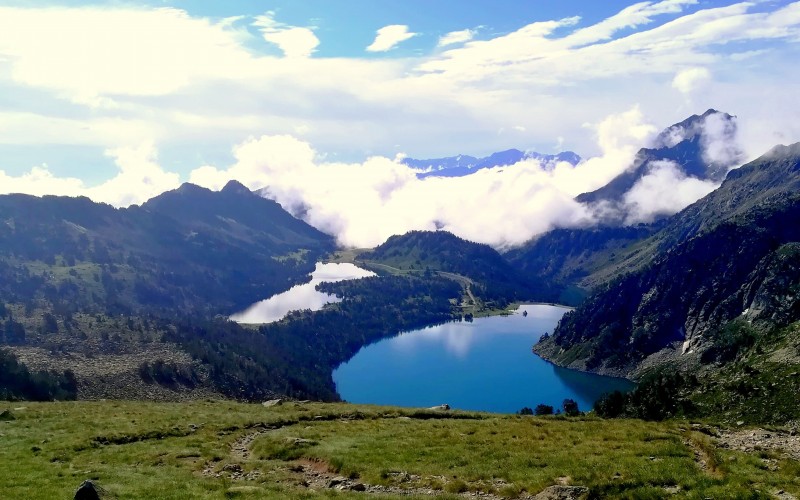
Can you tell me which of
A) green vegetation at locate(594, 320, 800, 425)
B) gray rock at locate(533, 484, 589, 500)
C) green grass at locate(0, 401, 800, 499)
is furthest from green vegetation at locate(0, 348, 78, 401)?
gray rock at locate(533, 484, 589, 500)

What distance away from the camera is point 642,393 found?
136 meters

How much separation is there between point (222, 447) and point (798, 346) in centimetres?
12153

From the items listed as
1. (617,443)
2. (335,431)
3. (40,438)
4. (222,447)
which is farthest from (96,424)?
(617,443)

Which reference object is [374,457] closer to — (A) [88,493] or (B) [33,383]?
(A) [88,493]

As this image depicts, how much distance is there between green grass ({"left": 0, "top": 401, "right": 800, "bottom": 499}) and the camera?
28.4 metres

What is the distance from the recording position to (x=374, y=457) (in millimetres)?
36875

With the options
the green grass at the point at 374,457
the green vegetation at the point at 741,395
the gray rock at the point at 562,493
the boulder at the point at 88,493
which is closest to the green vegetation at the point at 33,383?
the green grass at the point at 374,457

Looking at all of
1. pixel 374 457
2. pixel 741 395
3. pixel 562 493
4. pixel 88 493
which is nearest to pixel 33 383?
pixel 374 457

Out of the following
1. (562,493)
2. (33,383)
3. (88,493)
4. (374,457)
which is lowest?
(33,383)

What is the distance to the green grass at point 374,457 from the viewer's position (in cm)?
2837

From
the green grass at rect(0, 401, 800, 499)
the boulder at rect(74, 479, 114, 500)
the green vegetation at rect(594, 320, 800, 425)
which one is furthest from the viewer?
the green vegetation at rect(594, 320, 800, 425)

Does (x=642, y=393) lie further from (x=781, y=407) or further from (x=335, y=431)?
(x=335, y=431)

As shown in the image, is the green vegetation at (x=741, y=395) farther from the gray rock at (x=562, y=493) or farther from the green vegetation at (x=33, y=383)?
the green vegetation at (x=33, y=383)

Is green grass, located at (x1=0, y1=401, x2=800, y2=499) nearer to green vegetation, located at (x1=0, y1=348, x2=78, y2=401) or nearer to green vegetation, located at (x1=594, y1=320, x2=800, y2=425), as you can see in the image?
green vegetation, located at (x1=594, y1=320, x2=800, y2=425)
